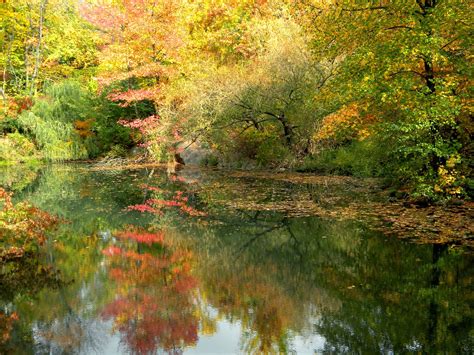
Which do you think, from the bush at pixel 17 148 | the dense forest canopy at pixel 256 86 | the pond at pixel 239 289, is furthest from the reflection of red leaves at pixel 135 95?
the pond at pixel 239 289

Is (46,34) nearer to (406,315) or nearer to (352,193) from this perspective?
(352,193)

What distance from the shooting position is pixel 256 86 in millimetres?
17984

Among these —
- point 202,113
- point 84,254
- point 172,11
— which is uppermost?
point 172,11

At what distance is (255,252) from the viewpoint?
7.57 metres

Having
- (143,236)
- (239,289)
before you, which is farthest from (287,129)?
(239,289)

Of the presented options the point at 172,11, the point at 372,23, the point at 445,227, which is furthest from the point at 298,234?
the point at 172,11

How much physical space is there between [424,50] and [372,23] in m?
1.78

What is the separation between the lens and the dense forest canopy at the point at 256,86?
9.84m

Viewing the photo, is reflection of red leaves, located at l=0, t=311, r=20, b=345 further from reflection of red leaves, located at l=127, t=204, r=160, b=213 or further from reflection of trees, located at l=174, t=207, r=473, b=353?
reflection of red leaves, located at l=127, t=204, r=160, b=213

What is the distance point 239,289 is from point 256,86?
519 inches

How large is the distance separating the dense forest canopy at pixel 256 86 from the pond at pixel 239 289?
300 centimetres

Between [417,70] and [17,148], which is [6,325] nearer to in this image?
[417,70]

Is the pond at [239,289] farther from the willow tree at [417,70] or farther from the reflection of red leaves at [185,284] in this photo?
the willow tree at [417,70]

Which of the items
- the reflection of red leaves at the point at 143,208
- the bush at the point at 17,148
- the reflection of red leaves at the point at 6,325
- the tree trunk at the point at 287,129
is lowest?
the reflection of red leaves at the point at 6,325
